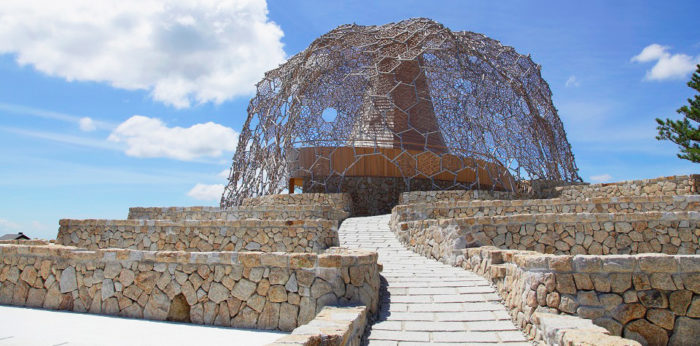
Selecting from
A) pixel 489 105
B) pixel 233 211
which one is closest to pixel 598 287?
pixel 233 211

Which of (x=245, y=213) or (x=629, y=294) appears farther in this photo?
(x=245, y=213)

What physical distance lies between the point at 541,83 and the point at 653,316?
66.8ft

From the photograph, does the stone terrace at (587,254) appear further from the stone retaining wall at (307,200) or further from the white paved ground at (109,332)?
the white paved ground at (109,332)

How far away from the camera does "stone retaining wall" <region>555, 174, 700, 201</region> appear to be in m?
12.5

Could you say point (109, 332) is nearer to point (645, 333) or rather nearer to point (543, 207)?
point (645, 333)

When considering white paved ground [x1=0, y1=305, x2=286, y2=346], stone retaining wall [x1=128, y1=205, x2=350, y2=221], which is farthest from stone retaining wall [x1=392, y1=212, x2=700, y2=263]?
white paved ground [x1=0, y1=305, x2=286, y2=346]

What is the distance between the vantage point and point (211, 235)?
Result: 1062 cm

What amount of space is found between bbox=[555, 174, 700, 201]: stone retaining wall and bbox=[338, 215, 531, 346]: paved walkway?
7.82 meters

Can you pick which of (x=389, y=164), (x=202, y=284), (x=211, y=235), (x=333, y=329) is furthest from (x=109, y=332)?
(x=389, y=164)

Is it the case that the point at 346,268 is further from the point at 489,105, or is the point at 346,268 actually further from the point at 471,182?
the point at 489,105

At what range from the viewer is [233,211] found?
1338cm

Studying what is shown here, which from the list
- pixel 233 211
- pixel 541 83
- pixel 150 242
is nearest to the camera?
pixel 150 242

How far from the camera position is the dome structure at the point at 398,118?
1828cm

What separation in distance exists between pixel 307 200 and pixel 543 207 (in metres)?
7.67
